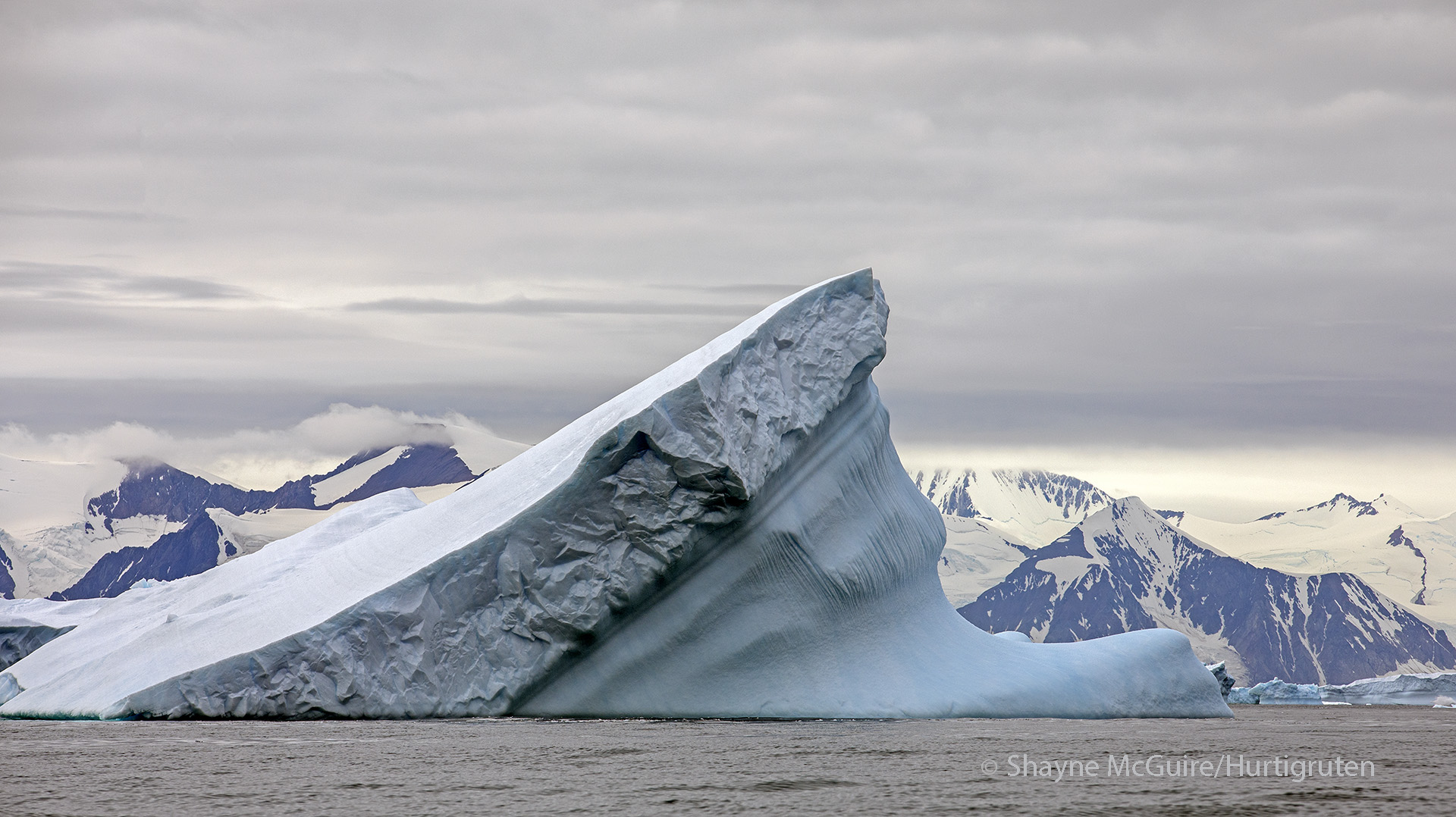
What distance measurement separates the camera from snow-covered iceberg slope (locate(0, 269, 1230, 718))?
20.6 meters

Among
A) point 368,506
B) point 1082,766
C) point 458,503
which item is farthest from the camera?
point 368,506

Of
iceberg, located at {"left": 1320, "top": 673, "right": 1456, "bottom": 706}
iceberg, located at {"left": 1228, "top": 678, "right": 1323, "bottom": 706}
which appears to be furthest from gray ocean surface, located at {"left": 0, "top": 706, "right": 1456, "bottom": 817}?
iceberg, located at {"left": 1320, "top": 673, "right": 1456, "bottom": 706}

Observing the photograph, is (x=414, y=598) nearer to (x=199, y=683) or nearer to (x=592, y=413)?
(x=199, y=683)

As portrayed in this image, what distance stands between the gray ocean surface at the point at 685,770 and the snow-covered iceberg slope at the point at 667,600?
2.86 feet

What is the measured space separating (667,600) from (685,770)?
27.7ft

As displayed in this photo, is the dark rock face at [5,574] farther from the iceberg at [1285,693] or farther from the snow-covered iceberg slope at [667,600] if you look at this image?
the snow-covered iceberg slope at [667,600]

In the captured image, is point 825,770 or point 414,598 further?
point 414,598

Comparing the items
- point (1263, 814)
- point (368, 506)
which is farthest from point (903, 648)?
point (368, 506)

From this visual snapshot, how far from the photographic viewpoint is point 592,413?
88.3 feet

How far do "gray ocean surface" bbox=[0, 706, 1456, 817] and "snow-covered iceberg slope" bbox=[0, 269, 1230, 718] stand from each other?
0.87 m

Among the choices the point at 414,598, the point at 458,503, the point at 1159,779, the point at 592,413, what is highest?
the point at 592,413

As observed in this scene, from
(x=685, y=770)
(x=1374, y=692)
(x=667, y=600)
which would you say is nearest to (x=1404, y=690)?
(x=1374, y=692)

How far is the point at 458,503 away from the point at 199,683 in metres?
6.41

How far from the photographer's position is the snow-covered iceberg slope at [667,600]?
2061 centimetres
